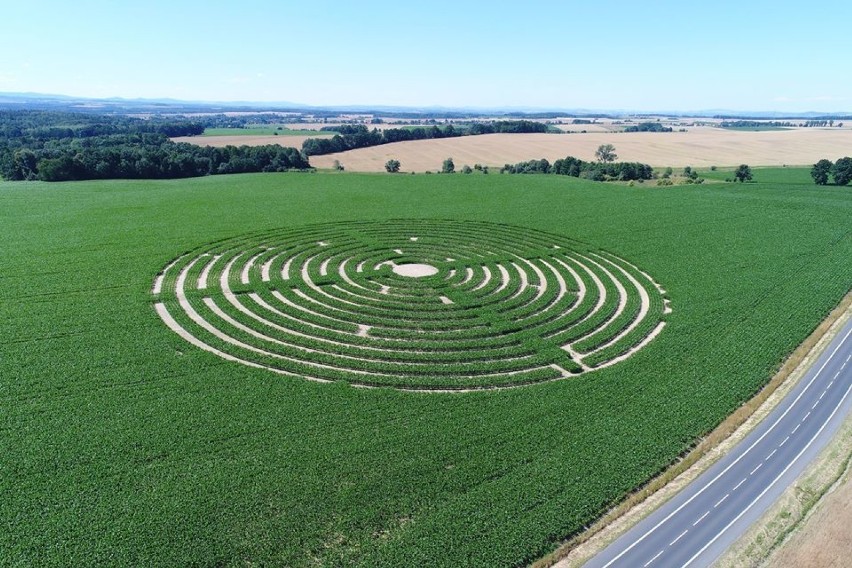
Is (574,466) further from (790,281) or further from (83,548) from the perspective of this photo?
(790,281)

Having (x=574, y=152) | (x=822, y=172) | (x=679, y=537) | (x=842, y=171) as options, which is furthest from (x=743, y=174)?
(x=679, y=537)

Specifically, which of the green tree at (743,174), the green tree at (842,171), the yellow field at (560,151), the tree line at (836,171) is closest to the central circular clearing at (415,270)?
the yellow field at (560,151)

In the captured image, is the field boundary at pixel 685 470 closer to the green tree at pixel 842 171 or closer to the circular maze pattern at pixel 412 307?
the circular maze pattern at pixel 412 307

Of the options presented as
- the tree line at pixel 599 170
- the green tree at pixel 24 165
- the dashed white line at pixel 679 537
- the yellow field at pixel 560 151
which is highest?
the yellow field at pixel 560 151

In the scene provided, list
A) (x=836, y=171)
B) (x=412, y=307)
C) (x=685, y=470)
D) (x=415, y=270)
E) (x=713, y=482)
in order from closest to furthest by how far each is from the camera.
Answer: (x=713, y=482) → (x=685, y=470) → (x=412, y=307) → (x=415, y=270) → (x=836, y=171)

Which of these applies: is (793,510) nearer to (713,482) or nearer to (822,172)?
(713,482)

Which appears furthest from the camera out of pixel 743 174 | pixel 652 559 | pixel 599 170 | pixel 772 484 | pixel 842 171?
pixel 599 170

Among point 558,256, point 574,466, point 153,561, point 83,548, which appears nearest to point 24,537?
point 83,548
